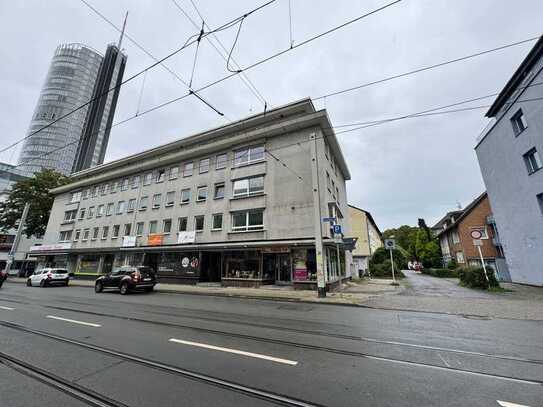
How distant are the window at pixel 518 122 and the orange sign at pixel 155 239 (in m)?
29.9

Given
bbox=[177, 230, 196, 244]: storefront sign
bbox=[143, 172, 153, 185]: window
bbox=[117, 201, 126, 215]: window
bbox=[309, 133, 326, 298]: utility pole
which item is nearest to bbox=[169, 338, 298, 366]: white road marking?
bbox=[309, 133, 326, 298]: utility pole

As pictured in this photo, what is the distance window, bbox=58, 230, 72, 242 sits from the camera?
31781 mm

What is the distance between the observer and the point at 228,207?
67.0ft

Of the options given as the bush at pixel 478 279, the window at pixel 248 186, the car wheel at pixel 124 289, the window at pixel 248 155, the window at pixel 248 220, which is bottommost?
the car wheel at pixel 124 289

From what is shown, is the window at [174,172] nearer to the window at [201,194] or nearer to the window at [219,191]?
the window at [201,194]

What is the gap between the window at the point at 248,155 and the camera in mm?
20725

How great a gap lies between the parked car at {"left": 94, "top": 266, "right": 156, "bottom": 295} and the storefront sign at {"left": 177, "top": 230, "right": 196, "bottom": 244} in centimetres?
496

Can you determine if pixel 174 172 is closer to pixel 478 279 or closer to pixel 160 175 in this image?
pixel 160 175

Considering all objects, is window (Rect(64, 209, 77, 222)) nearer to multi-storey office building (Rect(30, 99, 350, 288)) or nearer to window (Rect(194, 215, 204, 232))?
multi-storey office building (Rect(30, 99, 350, 288))

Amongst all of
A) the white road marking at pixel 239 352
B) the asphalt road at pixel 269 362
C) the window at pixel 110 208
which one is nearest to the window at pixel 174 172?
the window at pixel 110 208

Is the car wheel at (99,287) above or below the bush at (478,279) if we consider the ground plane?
below

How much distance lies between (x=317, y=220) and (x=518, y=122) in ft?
56.9

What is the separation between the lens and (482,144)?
22953mm

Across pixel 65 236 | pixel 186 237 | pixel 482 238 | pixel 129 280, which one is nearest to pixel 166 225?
pixel 186 237
